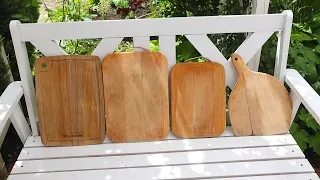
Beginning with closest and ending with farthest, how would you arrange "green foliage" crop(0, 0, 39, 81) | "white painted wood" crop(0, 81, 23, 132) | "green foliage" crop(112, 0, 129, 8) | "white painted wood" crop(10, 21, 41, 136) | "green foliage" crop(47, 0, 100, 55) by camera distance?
"white painted wood" crop(0, 81, 23, 132) → "white painted wood" crop(10, 21, 41, 136) → "green foliage" crop(0, 0, 39, 81) → "green foliage" crop(47, 0, 100, 55) → "green foliage" crop(112, 0, 129, 8)

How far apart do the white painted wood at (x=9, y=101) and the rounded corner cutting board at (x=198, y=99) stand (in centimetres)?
80

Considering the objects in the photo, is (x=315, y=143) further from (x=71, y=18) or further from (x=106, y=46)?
(x=71, y=18)

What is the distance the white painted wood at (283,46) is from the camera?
2.01m

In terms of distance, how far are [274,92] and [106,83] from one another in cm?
89

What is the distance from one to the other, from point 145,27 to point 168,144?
613 mm

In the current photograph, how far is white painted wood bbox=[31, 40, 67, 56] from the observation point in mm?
2018

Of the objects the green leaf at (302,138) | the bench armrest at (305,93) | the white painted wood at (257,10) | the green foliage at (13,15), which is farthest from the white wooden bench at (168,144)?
the green foliage at (13,15)

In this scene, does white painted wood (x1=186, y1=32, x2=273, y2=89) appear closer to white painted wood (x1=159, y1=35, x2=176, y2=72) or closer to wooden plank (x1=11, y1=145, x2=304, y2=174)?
white painted wood (x1=159, y1=35, x2=176, y2=72)

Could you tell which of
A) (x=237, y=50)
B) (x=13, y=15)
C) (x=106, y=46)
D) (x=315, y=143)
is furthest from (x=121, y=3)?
(x=315, y=143)

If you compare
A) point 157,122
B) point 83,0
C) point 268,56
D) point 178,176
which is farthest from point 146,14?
point 178,176

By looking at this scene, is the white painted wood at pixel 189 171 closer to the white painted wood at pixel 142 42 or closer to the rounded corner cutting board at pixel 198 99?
the rounded corner cutting board at pixel 198 99

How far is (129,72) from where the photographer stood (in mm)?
2031

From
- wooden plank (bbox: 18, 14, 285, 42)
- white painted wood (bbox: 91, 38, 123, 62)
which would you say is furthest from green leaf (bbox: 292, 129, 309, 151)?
white painted wood (bbox: 91, 38, 123, 62)

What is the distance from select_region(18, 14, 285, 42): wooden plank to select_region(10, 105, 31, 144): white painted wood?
0.38 m
